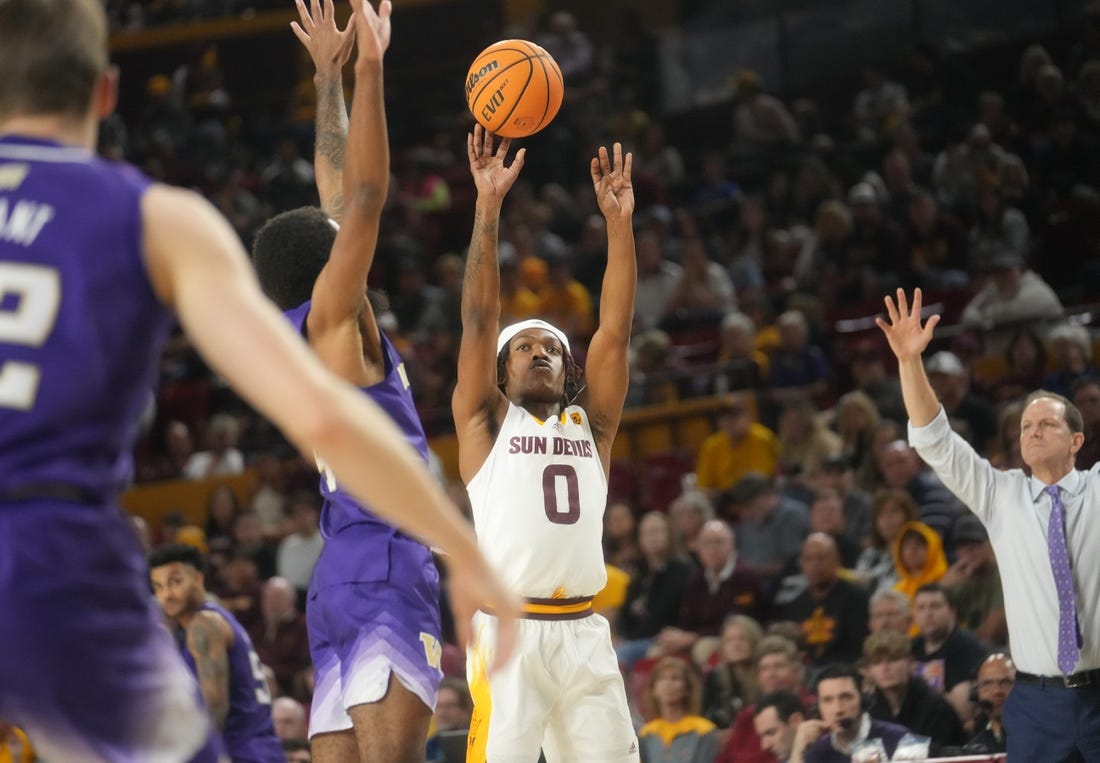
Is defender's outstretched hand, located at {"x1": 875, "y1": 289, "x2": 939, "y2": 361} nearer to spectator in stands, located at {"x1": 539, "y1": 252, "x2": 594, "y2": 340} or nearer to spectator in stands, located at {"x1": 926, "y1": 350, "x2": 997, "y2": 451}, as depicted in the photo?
spectator in stands, located at {"x1": 926, "y1": 350, "x2": 997, "y2": 451}

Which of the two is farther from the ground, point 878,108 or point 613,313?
point 878,108

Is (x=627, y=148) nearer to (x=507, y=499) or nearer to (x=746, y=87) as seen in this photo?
(x=746, y=87)

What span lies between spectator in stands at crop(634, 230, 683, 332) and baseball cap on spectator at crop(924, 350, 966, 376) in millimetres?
3513

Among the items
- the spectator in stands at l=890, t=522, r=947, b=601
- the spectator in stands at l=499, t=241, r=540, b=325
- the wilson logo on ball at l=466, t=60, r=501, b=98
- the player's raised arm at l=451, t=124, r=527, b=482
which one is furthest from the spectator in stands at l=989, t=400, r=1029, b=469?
the spectator in stands at l=499, t=241, r=540, b=325

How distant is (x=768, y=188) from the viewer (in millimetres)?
16156

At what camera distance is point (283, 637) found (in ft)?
35.0

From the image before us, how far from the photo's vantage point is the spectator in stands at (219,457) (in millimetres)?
13984

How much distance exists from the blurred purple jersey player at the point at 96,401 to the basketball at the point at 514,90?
3.93 meters

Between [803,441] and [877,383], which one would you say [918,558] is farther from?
[877,383]

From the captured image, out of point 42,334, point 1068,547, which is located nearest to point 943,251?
point 1068,547

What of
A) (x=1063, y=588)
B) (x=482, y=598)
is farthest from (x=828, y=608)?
(x=482, y=598)

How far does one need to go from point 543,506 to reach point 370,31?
8.21 ft

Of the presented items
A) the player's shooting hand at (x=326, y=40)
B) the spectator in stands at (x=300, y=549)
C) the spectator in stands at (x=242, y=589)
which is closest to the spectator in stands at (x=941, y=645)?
the player's shooting hand at (x=326, y=40)

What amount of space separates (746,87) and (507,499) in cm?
1230
